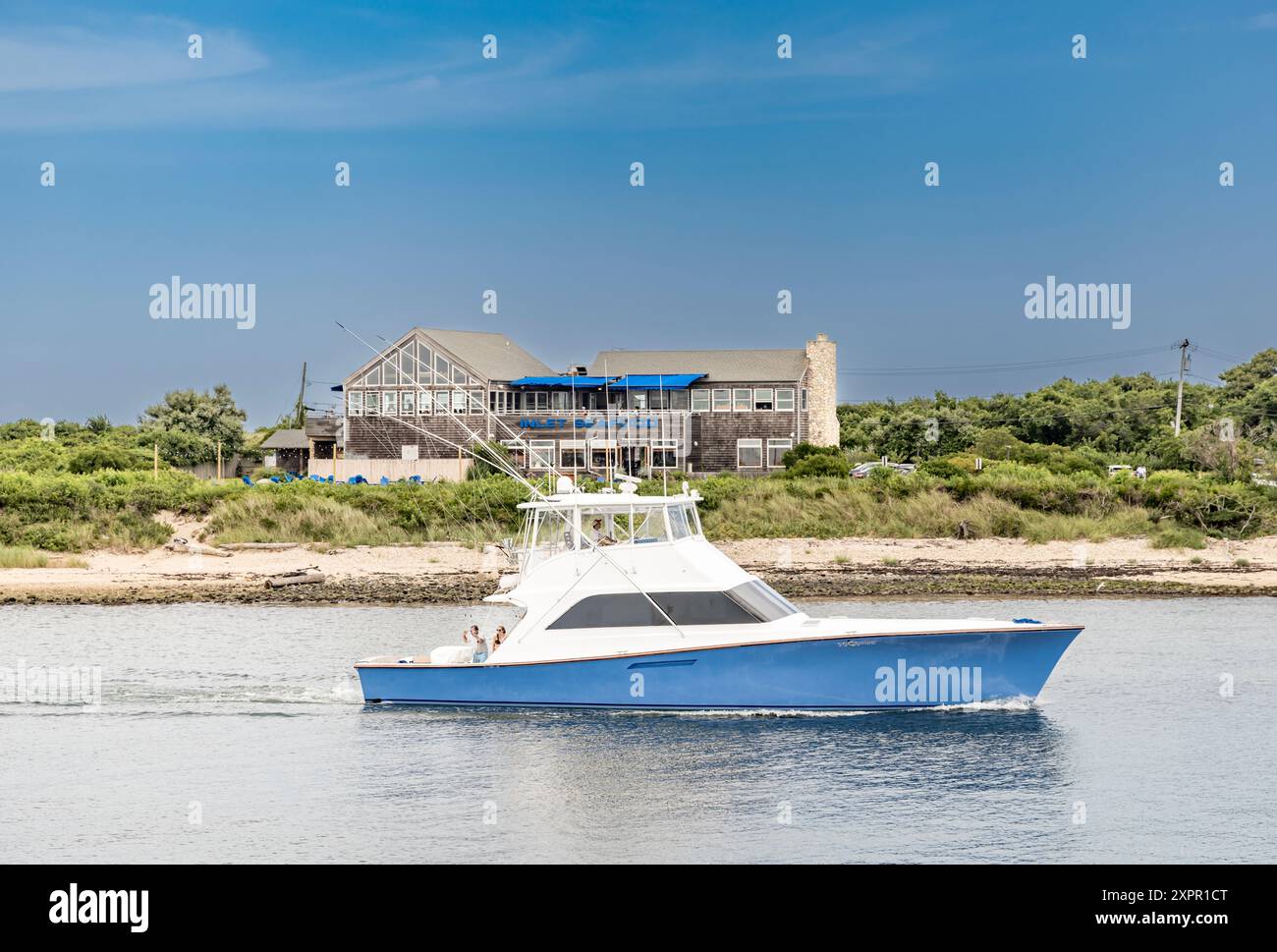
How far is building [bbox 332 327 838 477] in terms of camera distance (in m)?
80.2

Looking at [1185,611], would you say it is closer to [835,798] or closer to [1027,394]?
[835,798]

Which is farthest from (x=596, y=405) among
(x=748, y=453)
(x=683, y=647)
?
(x=683, y=647)

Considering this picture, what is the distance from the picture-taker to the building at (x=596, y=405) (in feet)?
263

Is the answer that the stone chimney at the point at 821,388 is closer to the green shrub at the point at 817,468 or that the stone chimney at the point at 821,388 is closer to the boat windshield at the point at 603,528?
the green shrub at the point at 817,468

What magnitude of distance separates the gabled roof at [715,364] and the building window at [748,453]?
3.43m

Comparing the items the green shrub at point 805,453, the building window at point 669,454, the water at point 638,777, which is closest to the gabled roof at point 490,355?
the building window at point 669,454

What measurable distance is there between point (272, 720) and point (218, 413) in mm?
77754

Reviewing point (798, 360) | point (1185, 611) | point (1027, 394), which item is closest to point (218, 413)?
point (798, 360)

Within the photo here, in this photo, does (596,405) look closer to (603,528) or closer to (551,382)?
(551,382)

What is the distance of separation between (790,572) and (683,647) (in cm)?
2494

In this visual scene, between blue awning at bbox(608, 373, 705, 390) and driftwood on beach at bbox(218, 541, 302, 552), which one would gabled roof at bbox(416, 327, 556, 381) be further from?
driftwood on beach at bbox(218, 541, 302, 552)

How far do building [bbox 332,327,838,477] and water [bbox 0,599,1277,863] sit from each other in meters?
49.2

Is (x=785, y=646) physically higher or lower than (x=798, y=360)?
lower

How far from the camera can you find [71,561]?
53.7m
